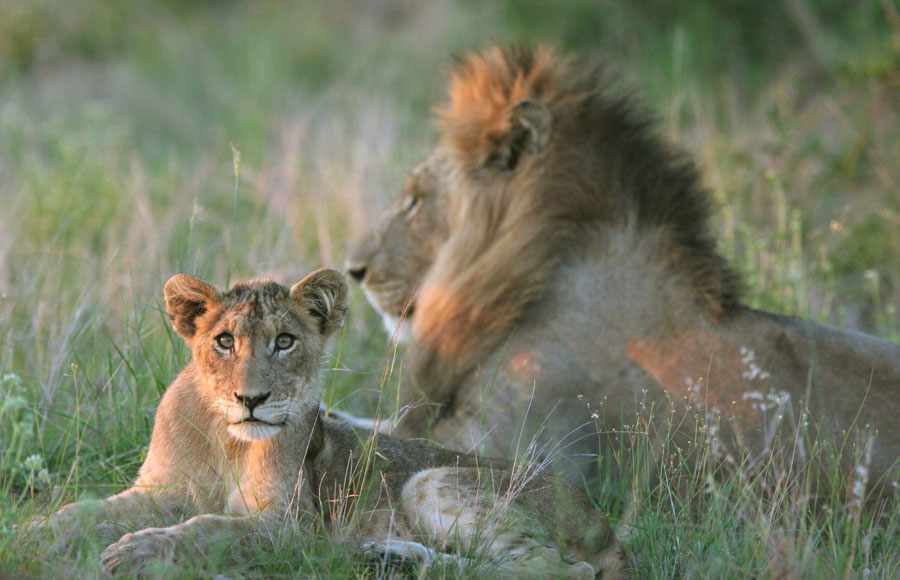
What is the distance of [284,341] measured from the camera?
3.18 meters

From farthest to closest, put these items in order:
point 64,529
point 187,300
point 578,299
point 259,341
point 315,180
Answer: point 315,180 → point 578,299 → point 187,300 → point 259,341 → point 64,529

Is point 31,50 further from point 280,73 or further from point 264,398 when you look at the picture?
point 264,398

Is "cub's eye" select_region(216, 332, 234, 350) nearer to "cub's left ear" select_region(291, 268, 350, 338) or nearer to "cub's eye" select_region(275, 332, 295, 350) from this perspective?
"cub's eye" select_region(275, 332, 295, 350)

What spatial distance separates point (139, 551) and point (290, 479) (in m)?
0.54

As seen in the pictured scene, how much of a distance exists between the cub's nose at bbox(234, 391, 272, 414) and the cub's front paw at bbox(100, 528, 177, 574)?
0.38 metres

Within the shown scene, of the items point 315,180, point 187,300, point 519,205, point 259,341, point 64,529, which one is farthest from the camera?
point 315,180

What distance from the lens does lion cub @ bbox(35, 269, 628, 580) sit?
306cm

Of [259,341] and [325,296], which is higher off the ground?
[325,296]

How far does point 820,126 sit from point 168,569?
23.2 ft

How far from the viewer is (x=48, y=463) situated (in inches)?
159

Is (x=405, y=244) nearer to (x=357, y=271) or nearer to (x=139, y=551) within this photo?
(x=357, y=271)

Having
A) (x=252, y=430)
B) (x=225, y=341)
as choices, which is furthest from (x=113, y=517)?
(x=225, y=341)

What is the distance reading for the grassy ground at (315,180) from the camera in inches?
137

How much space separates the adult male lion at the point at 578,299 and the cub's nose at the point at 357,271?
10 mm
